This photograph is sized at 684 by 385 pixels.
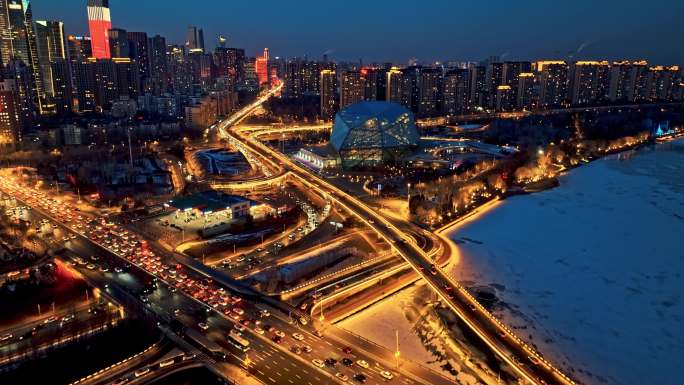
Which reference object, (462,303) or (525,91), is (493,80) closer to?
(525,91)

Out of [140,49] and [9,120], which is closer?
[9,120]

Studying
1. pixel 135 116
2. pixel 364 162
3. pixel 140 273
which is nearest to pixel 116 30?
pixel 135 116

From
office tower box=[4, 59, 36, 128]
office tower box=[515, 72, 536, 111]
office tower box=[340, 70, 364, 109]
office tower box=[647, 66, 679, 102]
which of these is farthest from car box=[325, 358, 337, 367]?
office tower box=[647, 66, 679, 102]

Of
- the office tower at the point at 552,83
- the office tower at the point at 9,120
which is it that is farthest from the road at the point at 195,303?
the office tower at the point at 552,83

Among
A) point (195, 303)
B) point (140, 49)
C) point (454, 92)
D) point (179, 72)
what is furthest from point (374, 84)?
point (195, 303)

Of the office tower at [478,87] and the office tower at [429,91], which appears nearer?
the office tower at [429,91]

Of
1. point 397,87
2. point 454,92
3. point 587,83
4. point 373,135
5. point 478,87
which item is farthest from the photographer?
point 587,83

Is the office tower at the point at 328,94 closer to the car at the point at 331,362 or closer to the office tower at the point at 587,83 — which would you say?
the office tower at the point at 587,83

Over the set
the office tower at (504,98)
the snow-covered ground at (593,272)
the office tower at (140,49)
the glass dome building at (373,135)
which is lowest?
the snow-covered ground at (593,272)
